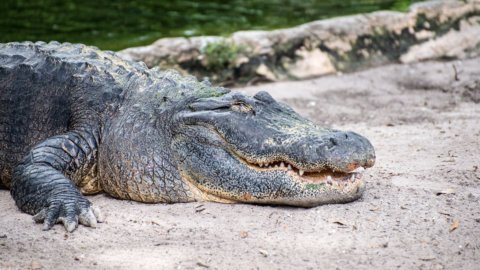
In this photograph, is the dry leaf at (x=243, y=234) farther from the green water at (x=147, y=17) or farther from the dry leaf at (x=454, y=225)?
the green water at (x=147, y=17)

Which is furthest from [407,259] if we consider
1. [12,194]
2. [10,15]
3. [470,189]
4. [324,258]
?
[10,15]

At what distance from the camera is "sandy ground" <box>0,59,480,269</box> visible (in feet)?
13.3

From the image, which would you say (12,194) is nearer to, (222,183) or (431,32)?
(222,183)

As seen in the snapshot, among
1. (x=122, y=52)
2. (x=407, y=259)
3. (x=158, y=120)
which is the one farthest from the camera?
(x=122, y=52)

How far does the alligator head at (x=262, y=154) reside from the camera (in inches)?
186

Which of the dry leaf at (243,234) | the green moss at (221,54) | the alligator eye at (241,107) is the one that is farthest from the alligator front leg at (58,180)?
the green moss at (221,54)

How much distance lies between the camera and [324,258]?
4090 mm

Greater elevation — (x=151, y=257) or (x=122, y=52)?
(x=122, y=52)

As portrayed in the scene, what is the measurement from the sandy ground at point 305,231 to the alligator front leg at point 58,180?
84mm

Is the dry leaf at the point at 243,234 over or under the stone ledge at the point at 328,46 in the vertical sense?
under

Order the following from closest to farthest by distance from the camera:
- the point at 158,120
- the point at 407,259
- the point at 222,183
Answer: the point at 407,259 → the point at 222,183 → the point at 158,120

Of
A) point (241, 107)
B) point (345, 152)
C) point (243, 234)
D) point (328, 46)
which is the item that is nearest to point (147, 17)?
point (328, 46)

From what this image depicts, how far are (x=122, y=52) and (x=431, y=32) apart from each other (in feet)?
15.1

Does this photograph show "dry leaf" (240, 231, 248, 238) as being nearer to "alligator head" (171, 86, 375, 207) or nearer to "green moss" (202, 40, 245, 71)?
"alligator head" (171, 86, 375, 207)
